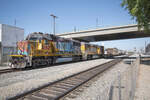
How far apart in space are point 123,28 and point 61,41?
69.2 feet

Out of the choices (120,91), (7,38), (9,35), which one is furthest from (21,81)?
(9,35)

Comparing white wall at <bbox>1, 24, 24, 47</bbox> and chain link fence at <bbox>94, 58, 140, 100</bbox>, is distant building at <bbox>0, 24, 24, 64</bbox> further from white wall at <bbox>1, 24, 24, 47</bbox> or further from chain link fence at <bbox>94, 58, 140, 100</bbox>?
chain link fence at <bbox>94, 58, 140, 100</bbox>

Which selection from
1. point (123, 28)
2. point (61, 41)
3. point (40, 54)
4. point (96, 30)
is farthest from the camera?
point (96, 30)

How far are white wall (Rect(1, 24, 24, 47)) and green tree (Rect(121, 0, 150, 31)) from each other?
21.2 m

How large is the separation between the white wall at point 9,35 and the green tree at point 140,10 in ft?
69.6

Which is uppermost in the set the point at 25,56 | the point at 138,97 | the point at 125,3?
the point at 125,3

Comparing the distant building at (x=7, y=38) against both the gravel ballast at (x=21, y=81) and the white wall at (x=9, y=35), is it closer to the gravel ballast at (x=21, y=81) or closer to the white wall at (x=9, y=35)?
the white wall at (x=9, y=35)

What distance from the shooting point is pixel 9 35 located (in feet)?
74.3

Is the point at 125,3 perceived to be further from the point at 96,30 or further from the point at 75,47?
the point at 96,30

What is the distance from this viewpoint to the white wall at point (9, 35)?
2161 cm

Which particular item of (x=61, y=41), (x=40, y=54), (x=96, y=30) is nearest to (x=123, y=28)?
(x=96, y=30)

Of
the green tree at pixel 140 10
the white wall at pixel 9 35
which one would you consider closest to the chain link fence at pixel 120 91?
the green tree at pixel 140 10

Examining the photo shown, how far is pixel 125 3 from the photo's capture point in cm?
1245

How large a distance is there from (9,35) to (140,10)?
22.9 m
